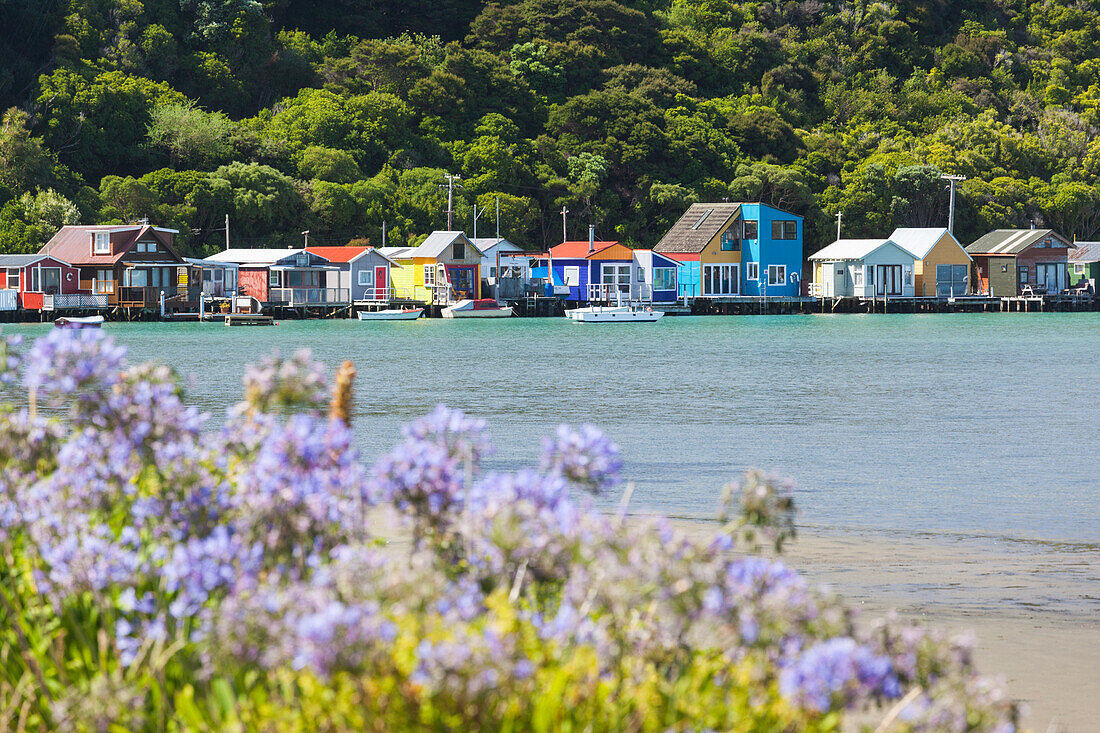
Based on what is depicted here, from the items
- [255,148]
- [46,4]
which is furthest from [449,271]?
[46,4]

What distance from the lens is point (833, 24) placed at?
12700cm

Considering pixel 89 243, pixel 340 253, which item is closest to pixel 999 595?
pixel 89 243

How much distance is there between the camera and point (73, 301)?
208 feet

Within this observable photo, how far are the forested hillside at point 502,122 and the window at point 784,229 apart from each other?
10793 mm

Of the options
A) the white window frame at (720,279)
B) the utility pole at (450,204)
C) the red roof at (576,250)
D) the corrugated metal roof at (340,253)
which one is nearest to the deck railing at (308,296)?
the corrugated metal roof at (340,253)

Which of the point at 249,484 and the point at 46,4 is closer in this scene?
the point at 249,484

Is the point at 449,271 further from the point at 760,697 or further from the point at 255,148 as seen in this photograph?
the point at 760,697

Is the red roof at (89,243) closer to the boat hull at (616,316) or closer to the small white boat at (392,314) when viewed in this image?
the small white boat at (392,314)

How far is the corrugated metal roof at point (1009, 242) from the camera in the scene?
81188 millimetres

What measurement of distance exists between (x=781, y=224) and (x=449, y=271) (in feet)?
68.2

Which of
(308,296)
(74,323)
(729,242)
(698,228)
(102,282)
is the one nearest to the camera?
(74,323)

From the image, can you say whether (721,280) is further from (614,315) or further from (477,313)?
(477,313)

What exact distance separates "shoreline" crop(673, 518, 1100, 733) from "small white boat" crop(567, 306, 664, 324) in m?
54.8

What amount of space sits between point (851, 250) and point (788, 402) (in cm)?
5278
